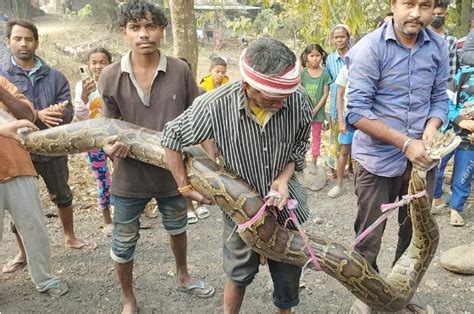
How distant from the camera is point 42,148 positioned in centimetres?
394

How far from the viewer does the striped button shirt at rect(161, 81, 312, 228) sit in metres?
2.76

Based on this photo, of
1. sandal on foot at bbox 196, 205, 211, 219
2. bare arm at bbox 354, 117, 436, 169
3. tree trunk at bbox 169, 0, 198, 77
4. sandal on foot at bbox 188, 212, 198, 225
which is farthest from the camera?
tree trunk at bbox 169, 0, 198, 77

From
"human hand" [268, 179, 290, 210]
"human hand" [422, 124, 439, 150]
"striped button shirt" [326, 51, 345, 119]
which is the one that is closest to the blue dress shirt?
"human hand" [422, 124, 439, 150]

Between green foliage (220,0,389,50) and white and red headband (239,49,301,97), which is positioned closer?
white and red headband (239,49,301,97)

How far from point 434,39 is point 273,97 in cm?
151

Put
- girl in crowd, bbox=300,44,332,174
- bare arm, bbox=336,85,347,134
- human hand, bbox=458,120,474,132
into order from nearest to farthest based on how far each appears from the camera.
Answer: human hand, bbox=458,120,474,132 < bare arm, bbox=336,85,347,134 < girl in crowd, bbox=300,44,332,174

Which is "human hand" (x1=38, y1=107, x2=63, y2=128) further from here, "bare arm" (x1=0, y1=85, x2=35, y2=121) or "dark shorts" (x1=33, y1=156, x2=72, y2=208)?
"dark shorts" (x1=33, y1=156, x2=72, y2=208)

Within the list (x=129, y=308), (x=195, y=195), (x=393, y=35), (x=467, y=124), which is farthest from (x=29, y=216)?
(x=467, y=124)

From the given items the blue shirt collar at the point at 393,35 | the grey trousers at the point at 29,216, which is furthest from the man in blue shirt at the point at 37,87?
the blue shirt collar at the point at 393,35

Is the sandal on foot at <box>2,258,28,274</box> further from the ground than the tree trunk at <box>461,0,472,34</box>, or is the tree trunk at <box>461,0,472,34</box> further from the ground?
the tree trunk at <box>461,0,472,34</box>

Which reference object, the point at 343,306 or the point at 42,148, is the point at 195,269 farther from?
the point at 42,148

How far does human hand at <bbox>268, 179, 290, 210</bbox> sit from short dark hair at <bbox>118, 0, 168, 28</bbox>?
1.57 meters

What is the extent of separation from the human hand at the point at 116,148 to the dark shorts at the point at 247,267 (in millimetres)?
983

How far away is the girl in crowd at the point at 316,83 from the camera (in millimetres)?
7082
